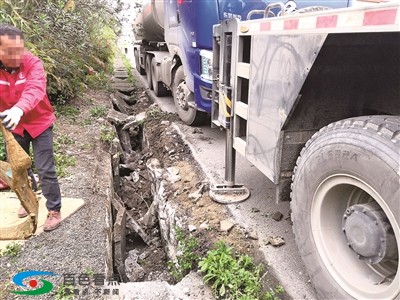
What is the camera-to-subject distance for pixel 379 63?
2242 millimetres

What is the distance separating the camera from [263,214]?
3396mm

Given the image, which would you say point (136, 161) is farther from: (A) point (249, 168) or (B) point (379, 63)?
(B) point (379, 63)

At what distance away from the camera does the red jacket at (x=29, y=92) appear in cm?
259

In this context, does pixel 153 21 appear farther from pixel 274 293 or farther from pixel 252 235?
pixel 274 293

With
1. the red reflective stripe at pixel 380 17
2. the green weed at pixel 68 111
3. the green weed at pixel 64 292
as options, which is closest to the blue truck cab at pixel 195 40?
the green weed at pixel 68 111

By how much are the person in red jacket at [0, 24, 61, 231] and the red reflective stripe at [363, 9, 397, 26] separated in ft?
7.11

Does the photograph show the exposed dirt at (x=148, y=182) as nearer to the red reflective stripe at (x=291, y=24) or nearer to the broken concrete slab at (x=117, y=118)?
the broken concrete slab at (x=117, y=118)

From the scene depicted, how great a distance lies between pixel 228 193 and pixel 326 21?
2.26 metres

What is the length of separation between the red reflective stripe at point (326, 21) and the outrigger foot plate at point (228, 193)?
2132mm

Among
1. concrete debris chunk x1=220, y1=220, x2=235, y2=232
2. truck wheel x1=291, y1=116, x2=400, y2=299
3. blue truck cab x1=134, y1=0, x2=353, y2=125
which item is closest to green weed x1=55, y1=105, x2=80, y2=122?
blue truck cab x1=134, y1=0, x2=353, y2=125

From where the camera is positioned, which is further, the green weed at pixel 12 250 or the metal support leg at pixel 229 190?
the metal support leg at pixel 229 190

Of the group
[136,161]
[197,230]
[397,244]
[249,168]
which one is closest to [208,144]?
[249,168]

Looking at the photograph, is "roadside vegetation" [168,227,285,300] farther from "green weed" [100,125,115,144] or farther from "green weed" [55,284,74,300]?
"green weed" [100,125,115,144]

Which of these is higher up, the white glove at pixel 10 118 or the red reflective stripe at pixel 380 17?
the red reflective stripe at pixel 380 17
